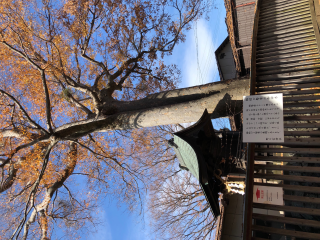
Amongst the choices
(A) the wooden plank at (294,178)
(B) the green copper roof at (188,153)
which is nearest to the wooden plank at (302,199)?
(A) the wooden plank at (294,178)

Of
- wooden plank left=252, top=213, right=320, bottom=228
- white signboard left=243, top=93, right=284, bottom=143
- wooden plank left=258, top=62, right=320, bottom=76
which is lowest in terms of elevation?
wooden plank left=252, top=213, right=320, bottom=228

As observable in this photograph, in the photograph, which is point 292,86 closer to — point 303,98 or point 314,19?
point 303,98

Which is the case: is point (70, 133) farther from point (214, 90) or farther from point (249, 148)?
point (249, 148)

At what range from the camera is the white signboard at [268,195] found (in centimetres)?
324

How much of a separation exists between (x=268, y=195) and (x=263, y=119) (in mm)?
1410

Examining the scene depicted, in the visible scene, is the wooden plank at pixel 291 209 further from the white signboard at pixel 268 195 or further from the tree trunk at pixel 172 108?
the tree trunk at pixel 172 108

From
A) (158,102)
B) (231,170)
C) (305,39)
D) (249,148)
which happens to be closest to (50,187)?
(158,102)

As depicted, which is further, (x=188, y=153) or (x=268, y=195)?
(x=188, y=153)

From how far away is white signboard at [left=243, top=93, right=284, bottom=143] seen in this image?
3375 mm

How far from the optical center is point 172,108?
664cm

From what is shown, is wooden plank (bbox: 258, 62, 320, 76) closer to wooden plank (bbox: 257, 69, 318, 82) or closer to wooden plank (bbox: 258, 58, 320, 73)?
wooden plank (bbox: 258, 58, 320, 73)

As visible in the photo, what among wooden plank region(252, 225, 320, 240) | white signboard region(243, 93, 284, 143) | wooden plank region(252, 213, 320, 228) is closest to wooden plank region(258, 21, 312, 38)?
white signboard region(243, 93, 284, 143)

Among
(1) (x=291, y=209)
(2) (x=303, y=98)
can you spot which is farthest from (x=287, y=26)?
(1) (x=291, y=209)

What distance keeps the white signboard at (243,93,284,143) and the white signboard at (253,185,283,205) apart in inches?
35.2
